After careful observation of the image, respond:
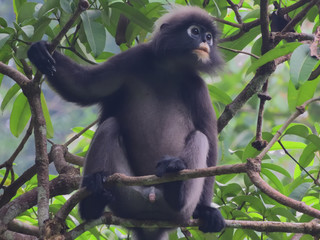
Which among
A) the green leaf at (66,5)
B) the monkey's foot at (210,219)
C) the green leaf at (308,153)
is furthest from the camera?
the green leaf at (308,153)

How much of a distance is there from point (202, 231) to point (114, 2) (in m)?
1.53

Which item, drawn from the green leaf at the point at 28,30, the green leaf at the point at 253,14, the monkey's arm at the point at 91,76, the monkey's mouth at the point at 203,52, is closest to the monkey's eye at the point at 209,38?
the monkey's mouth at the point at 203,52

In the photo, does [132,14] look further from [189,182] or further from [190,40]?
[189,182]

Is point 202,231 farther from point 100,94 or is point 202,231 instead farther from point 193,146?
point 100,94

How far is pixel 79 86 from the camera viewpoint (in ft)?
12.9

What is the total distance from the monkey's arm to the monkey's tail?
3.16 ft

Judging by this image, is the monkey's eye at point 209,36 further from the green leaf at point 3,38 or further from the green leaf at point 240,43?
the green leaf at point 3,38

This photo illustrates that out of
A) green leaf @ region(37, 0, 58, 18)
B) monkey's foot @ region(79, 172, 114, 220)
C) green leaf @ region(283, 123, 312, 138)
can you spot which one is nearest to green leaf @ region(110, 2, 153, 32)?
green leaf @ region(37, 0, 58, 18)

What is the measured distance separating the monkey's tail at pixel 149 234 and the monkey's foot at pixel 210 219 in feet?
0.88

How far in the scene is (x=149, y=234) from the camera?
3898mm

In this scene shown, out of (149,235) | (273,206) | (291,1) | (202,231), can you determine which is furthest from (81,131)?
(291,1)

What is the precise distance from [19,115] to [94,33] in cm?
116

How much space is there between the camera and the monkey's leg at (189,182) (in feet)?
11.4

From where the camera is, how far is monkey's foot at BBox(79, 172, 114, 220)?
132 inches
